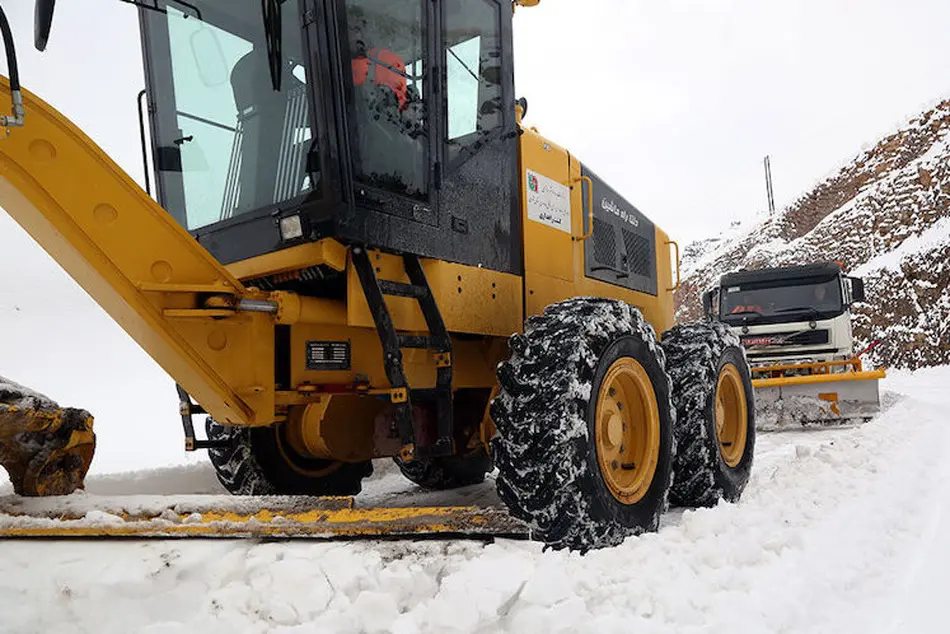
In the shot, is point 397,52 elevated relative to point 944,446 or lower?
elevated

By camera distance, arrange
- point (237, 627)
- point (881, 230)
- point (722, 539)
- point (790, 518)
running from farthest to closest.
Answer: point (881, 230) < point (790, 518) < point (722, 539) < point (237, 627)

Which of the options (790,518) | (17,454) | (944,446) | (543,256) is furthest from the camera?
(944,446)

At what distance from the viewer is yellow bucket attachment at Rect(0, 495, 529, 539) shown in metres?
2.78

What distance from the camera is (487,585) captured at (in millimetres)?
2357

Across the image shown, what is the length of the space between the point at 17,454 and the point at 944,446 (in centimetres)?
687

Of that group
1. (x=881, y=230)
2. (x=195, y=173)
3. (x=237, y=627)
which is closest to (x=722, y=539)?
(x=237, y=627)

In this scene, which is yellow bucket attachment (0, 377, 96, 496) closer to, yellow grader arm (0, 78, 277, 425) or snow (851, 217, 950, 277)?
yellow grader arm (0, 78, 277, 425)

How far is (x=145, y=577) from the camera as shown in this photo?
244 cm

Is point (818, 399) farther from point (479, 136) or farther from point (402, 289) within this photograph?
point (402, 289)

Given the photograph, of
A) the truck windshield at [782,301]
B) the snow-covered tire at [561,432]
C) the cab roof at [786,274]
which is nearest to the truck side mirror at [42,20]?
the snow-covered tire at [561,432]

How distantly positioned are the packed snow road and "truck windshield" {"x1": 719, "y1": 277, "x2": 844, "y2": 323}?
8397mm

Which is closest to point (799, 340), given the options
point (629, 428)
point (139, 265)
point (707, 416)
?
point (707, 416)

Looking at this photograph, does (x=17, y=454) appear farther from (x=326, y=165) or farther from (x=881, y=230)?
(x=881, y=230)

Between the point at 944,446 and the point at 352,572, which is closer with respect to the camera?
the point at 352,572
